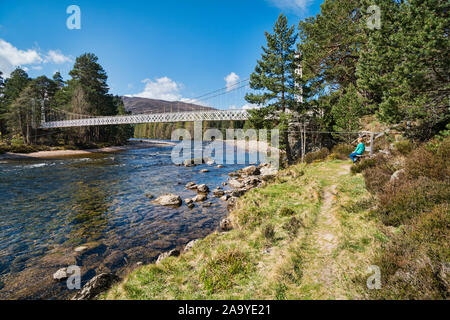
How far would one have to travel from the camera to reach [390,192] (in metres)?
5.74

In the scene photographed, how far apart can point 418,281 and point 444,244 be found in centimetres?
97

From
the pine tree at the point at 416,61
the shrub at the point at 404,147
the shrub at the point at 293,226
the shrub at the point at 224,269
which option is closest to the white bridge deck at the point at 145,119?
the pine tree at the point at 416,61

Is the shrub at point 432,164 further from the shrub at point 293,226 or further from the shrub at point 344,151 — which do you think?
the shrub at point 344,151

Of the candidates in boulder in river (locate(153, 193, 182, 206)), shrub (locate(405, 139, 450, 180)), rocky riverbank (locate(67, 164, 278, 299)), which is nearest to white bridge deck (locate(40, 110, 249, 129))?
rocky riverbank (locate(67, 164, 278, 299))

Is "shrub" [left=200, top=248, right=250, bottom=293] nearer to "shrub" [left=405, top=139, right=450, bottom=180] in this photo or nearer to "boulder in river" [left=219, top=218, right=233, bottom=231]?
"boulder in river" [left=219, top=218, right=233, bottom=231]

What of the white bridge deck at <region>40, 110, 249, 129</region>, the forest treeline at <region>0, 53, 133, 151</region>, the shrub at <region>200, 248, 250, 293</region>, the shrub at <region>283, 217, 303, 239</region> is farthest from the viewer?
the white bridge deck at <region>40, 110, 249, 129</region>

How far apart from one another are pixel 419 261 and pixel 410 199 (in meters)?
2.58

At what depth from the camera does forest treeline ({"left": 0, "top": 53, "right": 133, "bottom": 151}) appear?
41.3 m

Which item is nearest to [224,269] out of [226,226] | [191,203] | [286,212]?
[286,212]

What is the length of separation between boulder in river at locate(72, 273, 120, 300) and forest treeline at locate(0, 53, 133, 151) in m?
52.3

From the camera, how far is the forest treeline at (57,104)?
136ft

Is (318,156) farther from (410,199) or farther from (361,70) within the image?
(410,199)

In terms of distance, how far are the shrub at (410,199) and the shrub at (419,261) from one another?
1.58 ft
